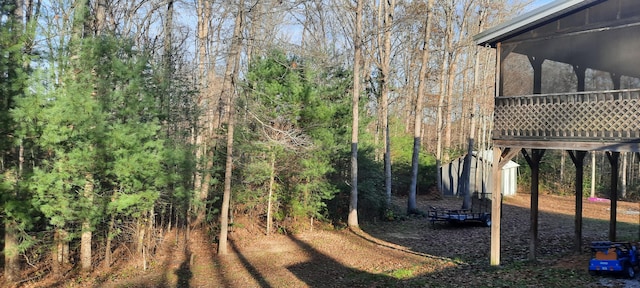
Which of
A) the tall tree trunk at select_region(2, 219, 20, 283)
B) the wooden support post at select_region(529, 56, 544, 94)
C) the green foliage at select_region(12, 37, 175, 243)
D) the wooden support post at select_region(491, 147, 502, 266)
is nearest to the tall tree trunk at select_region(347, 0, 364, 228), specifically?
the wooden support post at select_region(491, 147, 502, 266)

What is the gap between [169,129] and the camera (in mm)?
11617

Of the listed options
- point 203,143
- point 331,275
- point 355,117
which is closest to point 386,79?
point 355,117

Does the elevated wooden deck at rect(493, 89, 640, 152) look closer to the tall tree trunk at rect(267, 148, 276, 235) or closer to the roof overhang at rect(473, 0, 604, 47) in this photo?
the roof overhang at rect(473, 0, 604, 47)

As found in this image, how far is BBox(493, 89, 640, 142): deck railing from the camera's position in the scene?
758cm

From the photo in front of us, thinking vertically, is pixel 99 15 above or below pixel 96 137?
above

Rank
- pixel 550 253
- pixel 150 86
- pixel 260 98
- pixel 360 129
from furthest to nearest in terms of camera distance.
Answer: pixel 360 129
pixel 260 98
pixel 550 253
pixel 150 86

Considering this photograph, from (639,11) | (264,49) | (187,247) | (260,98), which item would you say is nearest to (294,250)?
(187,247)

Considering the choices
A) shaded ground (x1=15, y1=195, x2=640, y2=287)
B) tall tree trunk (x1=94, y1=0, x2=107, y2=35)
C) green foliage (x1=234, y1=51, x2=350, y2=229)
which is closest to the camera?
shaded ground (x1=15, y1=195, x2=640, y2=287)

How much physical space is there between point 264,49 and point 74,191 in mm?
6974

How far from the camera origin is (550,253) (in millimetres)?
11188

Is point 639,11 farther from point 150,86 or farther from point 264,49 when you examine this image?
point 150,86

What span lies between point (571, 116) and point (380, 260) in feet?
20.2

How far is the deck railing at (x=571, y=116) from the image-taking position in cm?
758

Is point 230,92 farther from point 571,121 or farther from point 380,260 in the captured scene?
point 571,121
